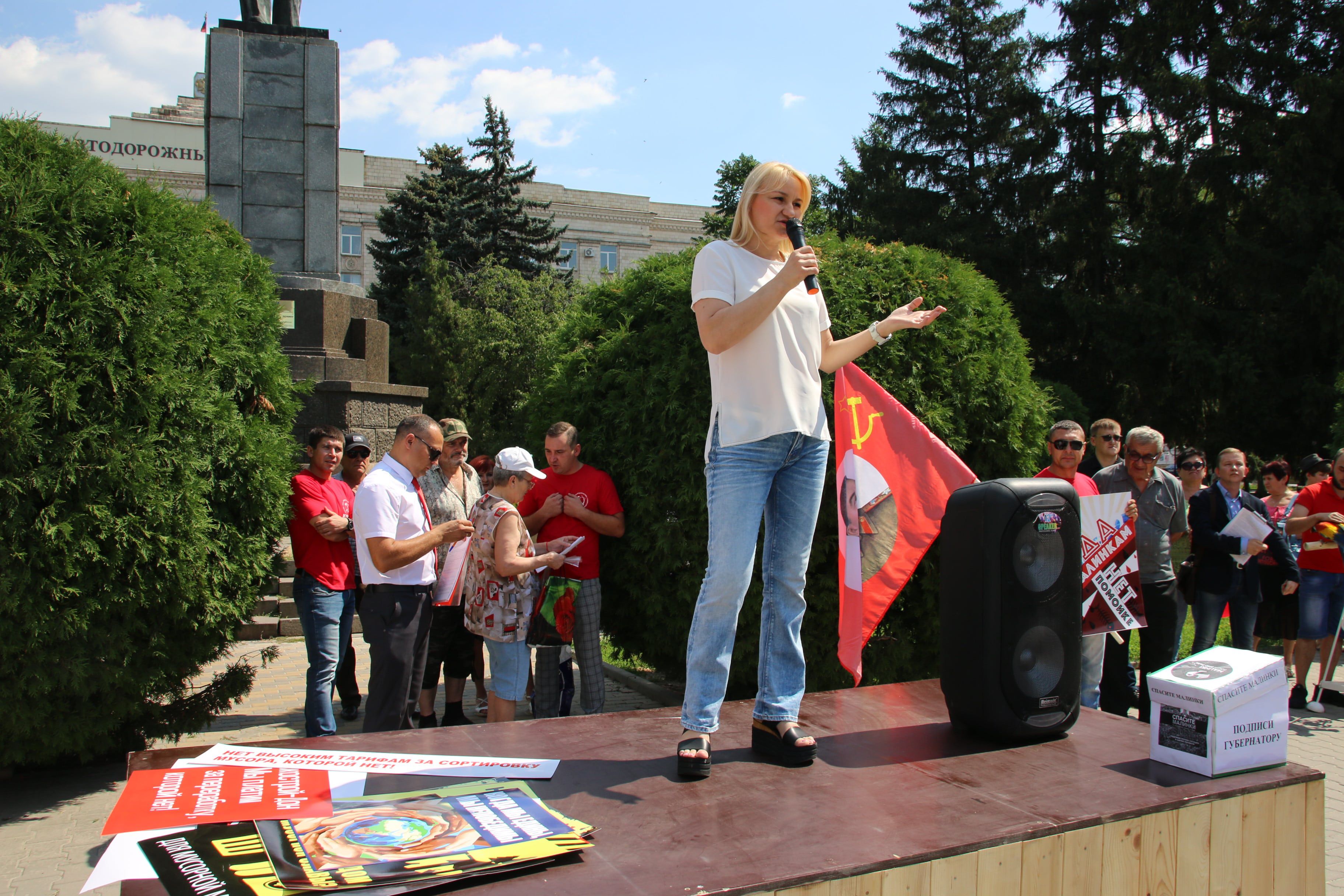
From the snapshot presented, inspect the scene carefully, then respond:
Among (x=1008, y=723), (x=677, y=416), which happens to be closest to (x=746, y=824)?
(x=1008, y=723)

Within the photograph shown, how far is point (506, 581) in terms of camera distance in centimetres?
534

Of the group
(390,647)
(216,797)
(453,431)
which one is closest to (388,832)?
(216,797)

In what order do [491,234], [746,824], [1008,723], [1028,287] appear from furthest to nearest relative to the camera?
[491,234] → [1028,287] → [1008,723] → [746,824]

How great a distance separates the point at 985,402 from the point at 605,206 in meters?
59.1

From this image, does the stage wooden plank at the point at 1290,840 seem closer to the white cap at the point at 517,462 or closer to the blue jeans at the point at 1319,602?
the white cap at the point at 517,462

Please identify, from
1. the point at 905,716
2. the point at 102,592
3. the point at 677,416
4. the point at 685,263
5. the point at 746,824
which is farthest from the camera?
the point at 685,263

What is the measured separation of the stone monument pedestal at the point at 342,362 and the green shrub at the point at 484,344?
1689cm

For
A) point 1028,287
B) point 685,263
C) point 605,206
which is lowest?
point 685,263

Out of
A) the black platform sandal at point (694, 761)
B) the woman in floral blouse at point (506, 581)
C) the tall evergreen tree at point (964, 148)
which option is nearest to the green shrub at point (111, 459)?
the woman in floral blouse at point (506, 581)

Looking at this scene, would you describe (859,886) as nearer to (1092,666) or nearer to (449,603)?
(1092,666)

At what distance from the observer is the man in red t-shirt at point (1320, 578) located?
23.9 feet

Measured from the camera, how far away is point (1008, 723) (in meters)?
3.33

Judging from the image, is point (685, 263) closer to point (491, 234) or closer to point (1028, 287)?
point (1028, 287)

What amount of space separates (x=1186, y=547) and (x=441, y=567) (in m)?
6.13
